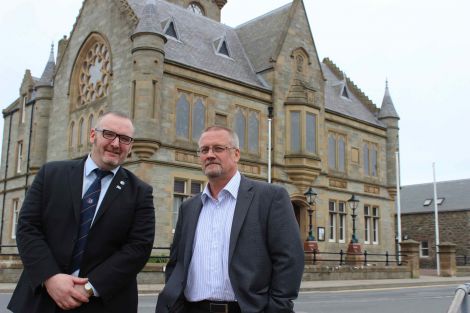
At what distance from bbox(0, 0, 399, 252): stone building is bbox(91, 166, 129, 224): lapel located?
19.3 meters

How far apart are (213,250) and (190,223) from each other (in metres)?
0.33

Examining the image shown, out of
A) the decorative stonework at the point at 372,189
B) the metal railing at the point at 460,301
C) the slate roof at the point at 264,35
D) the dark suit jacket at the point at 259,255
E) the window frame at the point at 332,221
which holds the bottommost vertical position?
the metal railing at the point at 460,301

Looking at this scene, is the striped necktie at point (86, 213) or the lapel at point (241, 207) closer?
the striped necktie at point (86, 213)

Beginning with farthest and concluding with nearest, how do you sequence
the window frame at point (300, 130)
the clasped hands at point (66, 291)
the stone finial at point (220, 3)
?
the stone finial at point (220, 3), the window frame at point (300, 130), the clasped hands at point (66, 291)

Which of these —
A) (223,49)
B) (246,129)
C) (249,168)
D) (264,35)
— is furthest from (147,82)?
(264,35)

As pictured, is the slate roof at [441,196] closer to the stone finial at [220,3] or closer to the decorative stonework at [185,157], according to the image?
the stone finial at [220,3]

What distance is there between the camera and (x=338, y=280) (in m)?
23.8

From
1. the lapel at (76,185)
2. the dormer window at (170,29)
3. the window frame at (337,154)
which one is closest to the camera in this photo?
the lapel at (76,185)

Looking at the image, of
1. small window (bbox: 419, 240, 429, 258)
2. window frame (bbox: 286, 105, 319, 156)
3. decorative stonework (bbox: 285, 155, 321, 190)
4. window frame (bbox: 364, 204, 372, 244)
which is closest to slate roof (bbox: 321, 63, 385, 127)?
window frame (bbox: 286, 105, 319, 156)

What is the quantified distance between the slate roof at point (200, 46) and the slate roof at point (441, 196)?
81.0 feet

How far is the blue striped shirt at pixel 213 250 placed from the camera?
153 inches

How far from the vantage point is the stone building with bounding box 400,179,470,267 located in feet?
146

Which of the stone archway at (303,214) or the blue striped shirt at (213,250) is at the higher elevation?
the stone archway at (303,214)

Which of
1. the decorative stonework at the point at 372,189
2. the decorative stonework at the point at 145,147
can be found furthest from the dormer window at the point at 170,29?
the decorative stonework at the point at 372,189
